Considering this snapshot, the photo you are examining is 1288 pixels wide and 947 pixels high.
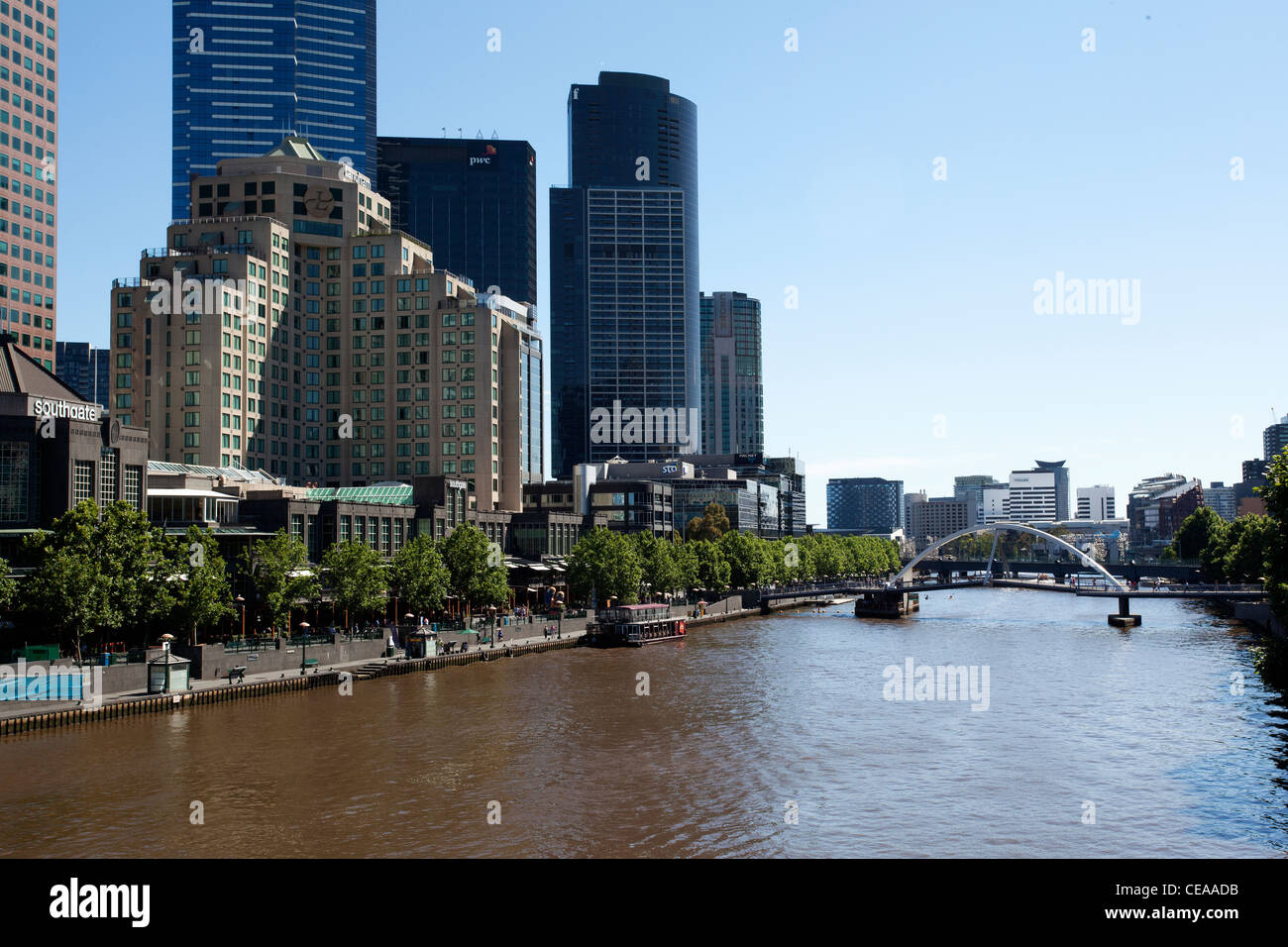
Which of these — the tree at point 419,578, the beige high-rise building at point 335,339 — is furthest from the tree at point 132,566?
the beige high-rise building at point 335,339

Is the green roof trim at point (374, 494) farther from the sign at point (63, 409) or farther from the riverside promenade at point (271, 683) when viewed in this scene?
the sign at point (63, 409)

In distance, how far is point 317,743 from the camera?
55.4m

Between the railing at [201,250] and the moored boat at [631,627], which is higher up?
the railing at [201,250]

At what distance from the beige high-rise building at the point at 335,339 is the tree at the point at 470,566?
45.3 meters

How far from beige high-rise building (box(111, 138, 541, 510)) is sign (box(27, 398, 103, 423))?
196ft

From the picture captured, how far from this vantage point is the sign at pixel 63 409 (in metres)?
79.8

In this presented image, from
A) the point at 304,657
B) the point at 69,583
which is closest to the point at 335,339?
the point at 304,657

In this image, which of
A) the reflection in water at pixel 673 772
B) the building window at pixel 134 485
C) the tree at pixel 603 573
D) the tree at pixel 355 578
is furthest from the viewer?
the tree at pixel 603 573

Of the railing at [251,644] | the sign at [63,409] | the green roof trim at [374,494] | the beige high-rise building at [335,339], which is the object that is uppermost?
the beige high-rise building at [335,339]

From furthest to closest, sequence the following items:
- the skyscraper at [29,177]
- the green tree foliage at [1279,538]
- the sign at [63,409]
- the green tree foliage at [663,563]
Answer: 1. the skyscraper at [29,177]
2. the green tree foliage at [663,563]
3. the sign at [63,409]
4. the green tree foliage at [1279,538]
